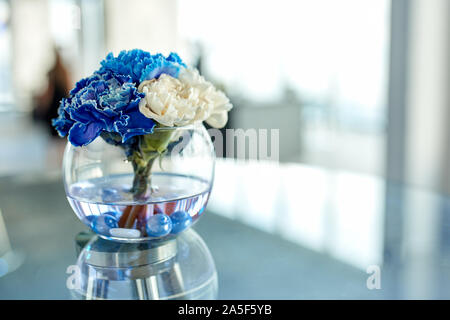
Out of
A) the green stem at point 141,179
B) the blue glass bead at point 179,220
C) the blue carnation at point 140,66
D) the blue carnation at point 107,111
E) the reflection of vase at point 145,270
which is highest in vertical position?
the blue carnation at point 140,66

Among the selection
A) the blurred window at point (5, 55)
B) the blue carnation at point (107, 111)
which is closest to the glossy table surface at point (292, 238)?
the blue carnation at point (107, 111)

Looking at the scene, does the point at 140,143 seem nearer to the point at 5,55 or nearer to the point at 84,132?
the point at 84,132

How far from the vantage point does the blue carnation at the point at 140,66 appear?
618mm

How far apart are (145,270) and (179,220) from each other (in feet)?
0.33

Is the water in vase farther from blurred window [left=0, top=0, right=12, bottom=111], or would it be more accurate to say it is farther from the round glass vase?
blurred window [left=0, top=0, right=12, bottom=111]

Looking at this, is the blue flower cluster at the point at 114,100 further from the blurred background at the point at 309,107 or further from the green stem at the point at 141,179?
the blurred background at the point at 309,107

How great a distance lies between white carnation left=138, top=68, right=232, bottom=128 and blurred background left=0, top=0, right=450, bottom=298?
0.24 metres

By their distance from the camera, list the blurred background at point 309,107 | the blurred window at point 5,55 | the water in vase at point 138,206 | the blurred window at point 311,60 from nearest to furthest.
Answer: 1. the water in vase at point 138,206
2. the blurred background at point 309,107
3. the blurred window at point 311,60
4. the blurred window at point 5,55

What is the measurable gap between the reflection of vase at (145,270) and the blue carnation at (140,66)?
0.27 m

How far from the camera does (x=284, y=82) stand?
15.1ft

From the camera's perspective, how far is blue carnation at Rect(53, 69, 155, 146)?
582 millimetres

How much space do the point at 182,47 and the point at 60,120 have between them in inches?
180
